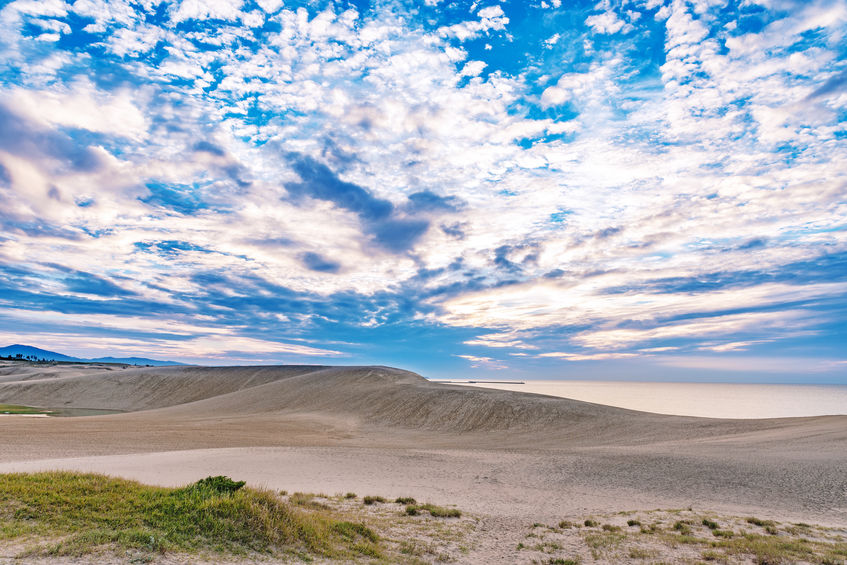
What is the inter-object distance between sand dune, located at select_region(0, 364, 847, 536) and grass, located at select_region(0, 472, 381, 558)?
603 cm

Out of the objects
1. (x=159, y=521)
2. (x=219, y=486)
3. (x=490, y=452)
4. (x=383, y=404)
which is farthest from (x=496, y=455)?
(x=383, y=404)

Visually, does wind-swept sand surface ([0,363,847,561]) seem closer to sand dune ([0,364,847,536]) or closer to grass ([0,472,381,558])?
sand dune ([0,364,847,536])

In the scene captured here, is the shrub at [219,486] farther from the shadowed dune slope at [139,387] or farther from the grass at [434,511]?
the shadowed dune slope at [139,387]

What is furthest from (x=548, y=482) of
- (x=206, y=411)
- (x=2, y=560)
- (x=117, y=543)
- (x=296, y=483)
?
(x=206, y=411)

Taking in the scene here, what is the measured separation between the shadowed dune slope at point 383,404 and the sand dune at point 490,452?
233mm

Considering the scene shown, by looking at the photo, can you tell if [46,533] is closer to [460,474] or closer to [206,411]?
[460,474]

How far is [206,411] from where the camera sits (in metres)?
57.8

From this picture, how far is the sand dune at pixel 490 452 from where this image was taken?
1648 centimetres

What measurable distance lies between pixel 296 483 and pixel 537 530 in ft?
29.1

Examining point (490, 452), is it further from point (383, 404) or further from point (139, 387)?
point (139, 387)

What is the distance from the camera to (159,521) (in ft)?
29.3

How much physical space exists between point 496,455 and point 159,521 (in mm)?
18723

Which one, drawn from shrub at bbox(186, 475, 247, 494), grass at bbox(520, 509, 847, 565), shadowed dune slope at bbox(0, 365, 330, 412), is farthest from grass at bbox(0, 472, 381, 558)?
shadowed dune slope at bbox(0, 365, 330, 412)

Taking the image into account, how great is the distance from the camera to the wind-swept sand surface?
52.2 ft
